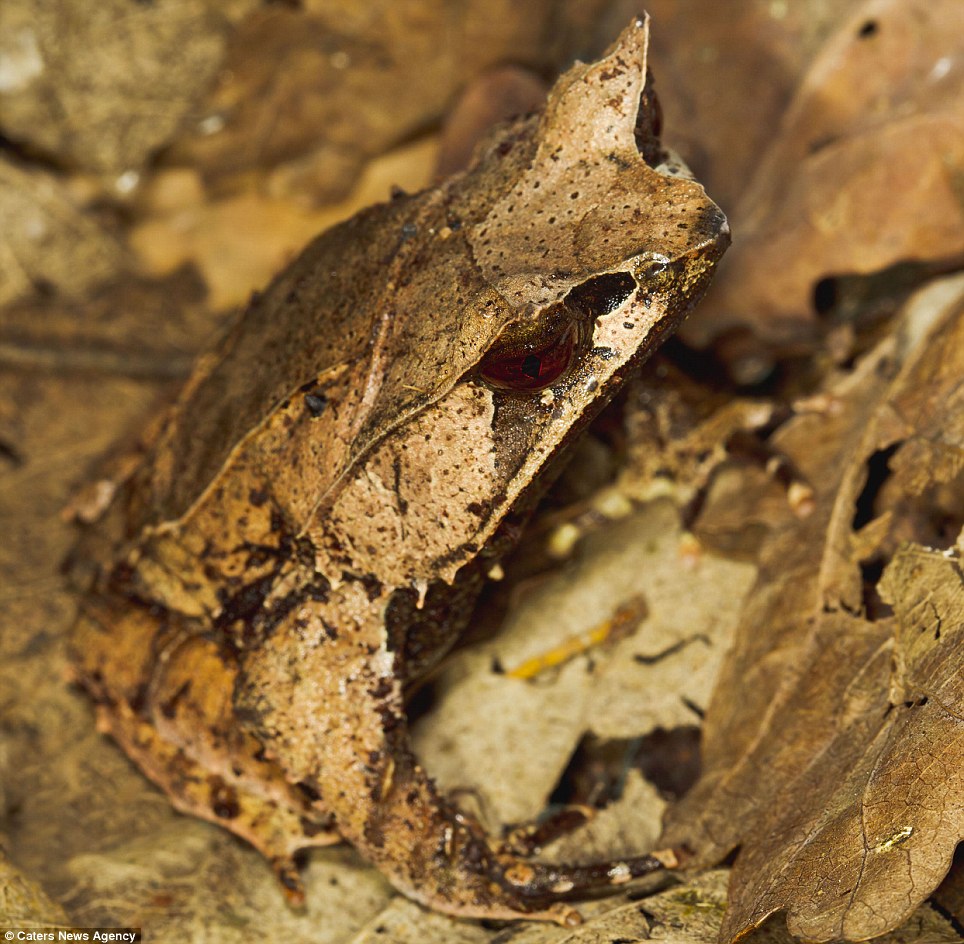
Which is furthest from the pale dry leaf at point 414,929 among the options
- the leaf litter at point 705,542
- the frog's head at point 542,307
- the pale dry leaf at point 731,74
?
the pale dry leaf at point 731,74

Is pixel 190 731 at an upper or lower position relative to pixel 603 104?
lower

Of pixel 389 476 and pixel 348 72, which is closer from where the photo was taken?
pixel 389 476

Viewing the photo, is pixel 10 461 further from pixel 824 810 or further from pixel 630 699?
pixel 824 810

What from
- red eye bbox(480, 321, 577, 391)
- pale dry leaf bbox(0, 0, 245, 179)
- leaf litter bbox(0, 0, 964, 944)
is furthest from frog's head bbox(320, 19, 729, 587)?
pale dry leaf bbox(0, 0, 245, 179)

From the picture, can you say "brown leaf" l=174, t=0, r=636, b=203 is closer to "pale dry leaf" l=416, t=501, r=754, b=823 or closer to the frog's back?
the frog's back

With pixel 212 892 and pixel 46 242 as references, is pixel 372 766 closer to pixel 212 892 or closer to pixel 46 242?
pixel 212 892

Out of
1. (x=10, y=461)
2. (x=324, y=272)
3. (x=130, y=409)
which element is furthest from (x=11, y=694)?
(x=324, y=272)

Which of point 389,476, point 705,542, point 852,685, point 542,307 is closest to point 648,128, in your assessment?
point 542,307
